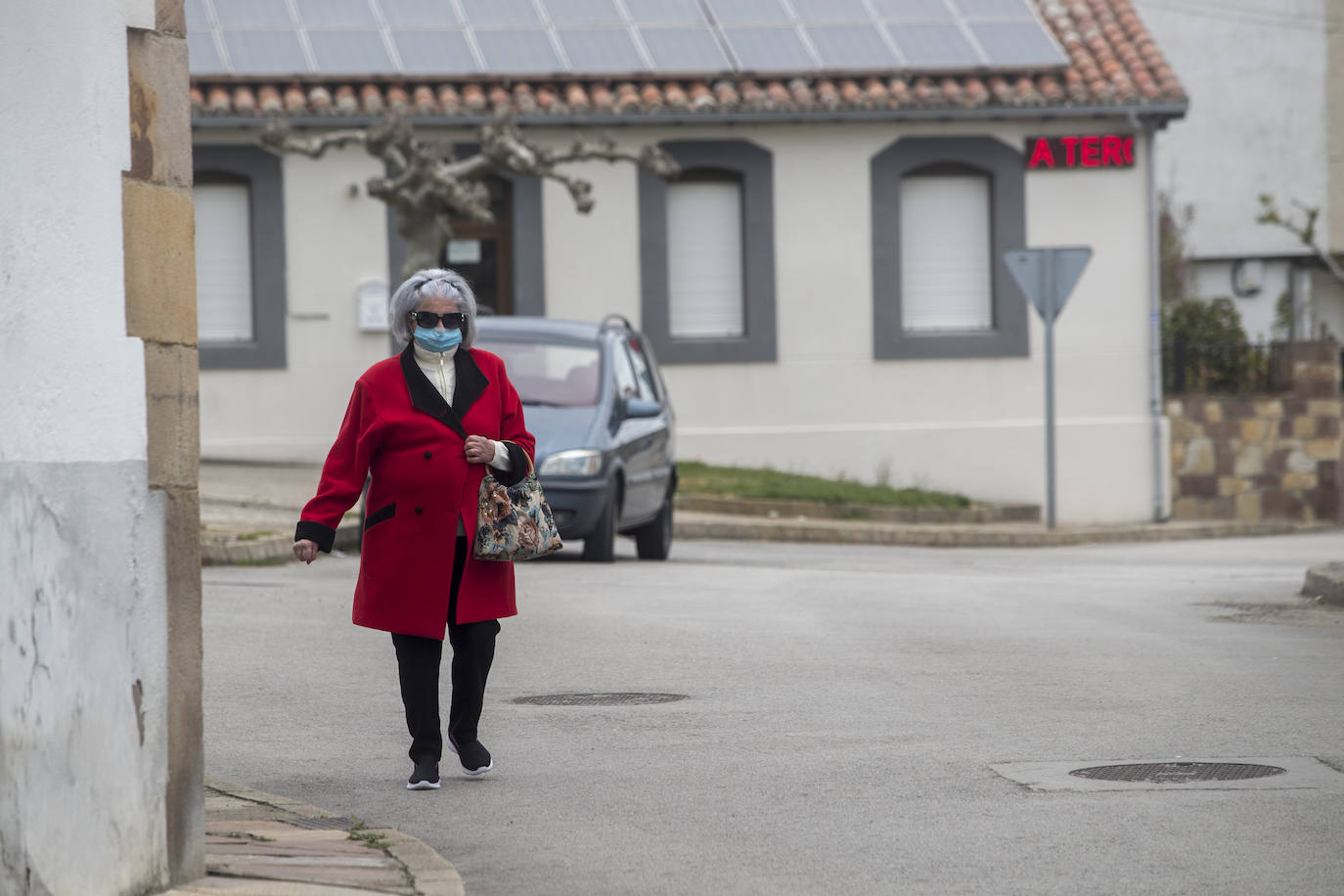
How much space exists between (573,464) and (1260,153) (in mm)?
30075

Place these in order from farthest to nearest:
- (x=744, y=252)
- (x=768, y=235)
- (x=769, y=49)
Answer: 1. (x=769, y=49)
2. (x=744, y=252)
3. (x=768, y=235)

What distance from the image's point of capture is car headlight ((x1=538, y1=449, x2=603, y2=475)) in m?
14.4

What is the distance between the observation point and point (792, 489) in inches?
Result: 850

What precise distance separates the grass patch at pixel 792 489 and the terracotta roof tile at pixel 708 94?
4.37 meters

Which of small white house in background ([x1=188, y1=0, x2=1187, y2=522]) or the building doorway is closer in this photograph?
small white house in background ([x1=188, y1=0, x2=1187, y2=522])

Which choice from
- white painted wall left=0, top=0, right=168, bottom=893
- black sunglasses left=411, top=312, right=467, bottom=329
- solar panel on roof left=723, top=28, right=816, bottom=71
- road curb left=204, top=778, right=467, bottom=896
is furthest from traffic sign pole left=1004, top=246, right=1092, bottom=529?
white painted wall left=0, top=0, right=168, bottom=893

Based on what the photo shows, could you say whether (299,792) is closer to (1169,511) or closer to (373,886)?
(373,886)

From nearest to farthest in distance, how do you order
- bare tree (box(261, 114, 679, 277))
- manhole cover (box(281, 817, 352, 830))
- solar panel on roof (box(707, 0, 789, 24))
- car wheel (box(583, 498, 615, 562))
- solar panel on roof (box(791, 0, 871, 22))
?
manhole cover (box(281, 817, 352, 830))
car wheel (box(583, 498, 615, 562))
bare tree (box(261, 114, 679, 277))
solar panel on roof (box(707, 0, 789, 24))
solar panel on roof (box(791, 0, 871, 22))

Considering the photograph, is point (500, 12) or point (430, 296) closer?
point (430, 296)

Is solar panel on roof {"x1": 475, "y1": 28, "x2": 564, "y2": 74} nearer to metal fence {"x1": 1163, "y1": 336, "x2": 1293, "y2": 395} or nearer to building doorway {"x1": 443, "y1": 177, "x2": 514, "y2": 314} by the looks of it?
building doorway {"x1": 443, "y1": 177, "x2": 514, "y2": 314}

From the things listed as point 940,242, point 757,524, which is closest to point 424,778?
point 757,524

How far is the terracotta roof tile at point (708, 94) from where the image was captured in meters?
24.1

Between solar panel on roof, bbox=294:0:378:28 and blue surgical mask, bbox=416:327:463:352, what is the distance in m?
19.4

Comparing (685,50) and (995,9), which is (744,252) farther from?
Result: (995,9)
